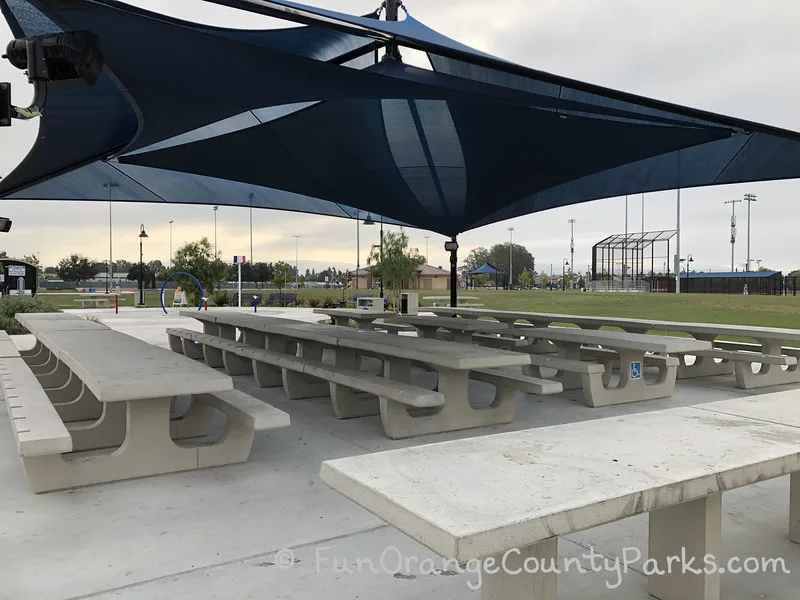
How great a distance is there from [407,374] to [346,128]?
2.92 meters

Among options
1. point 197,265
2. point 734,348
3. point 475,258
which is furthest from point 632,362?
point 475,258

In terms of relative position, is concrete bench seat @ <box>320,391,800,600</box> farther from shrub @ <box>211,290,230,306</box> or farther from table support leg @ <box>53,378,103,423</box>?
shrub @ <box>211,290,230,306</box>

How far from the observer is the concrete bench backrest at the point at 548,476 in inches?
54.4

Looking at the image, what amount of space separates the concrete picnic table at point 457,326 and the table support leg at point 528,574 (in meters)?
5.26

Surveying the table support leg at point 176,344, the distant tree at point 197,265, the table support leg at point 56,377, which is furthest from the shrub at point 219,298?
the table support leg at point 56,377

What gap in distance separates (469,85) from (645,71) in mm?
7843

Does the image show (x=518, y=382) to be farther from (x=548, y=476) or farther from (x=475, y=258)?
(x=475, y=258)

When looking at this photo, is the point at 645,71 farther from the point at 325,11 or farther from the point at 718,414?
the point at 718,414

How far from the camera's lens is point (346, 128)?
677 cm

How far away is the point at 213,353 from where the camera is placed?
320 inches

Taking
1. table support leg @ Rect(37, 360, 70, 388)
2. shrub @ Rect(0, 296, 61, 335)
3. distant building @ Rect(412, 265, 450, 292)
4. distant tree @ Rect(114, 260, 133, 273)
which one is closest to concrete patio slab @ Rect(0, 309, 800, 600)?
table support leg @ Rect(37, 360, 70, 388)

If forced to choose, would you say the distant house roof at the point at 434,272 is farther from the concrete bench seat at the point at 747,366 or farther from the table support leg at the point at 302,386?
the table support leg at the point at 302,386

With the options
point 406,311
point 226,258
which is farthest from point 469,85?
point 226,258

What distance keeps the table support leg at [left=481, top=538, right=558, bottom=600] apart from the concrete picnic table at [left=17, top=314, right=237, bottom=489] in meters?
2.22
